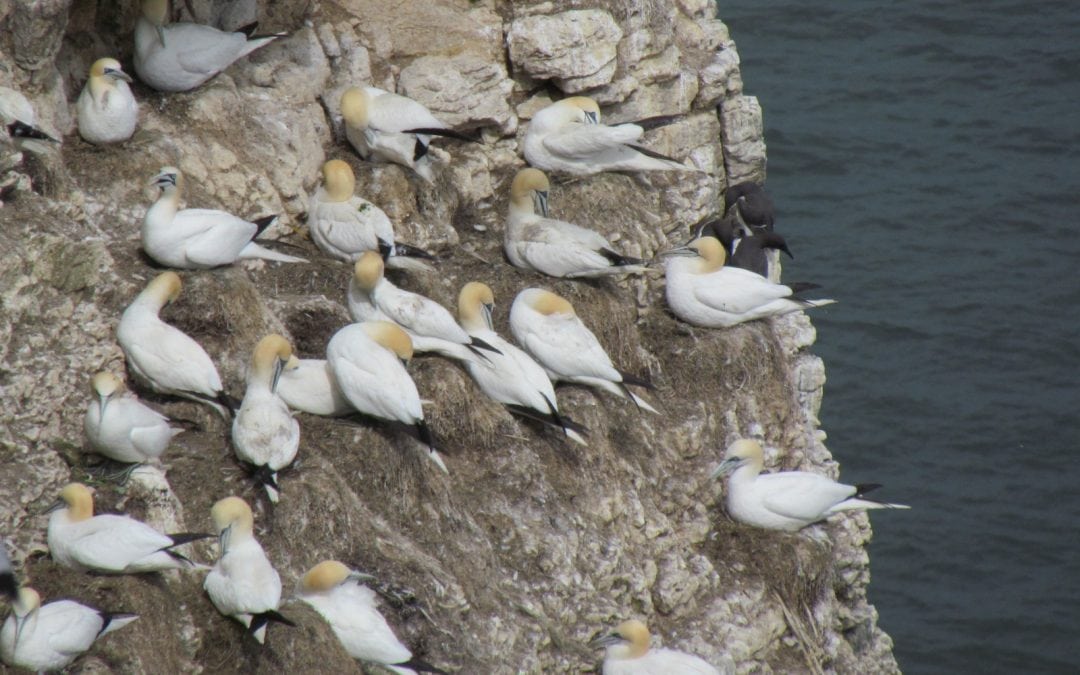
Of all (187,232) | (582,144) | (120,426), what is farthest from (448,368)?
(582,144)

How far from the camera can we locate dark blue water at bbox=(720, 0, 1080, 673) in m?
13.8

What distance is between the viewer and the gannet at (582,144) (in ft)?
33.5

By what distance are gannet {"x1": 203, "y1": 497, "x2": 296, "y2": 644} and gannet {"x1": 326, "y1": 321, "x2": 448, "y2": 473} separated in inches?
41.4

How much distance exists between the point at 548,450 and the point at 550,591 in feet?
2.63

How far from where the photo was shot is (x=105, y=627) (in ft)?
20.9

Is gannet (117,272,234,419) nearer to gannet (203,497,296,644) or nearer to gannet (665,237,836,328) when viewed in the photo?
gannet (203,497,296,644)

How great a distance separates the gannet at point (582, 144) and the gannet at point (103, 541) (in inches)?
170

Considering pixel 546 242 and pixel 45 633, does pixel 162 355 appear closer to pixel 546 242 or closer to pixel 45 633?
pixel 45 633

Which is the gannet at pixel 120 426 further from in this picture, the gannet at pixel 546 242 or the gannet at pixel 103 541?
the gannet at pixel 546 242

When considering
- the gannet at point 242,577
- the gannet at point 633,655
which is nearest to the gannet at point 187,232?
the gannet at point 242,577

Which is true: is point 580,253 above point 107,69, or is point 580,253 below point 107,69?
below

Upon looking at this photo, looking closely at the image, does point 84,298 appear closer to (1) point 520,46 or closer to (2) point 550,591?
(2) point 550,591

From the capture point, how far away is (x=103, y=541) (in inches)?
264

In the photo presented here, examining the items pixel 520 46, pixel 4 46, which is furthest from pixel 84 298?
pixel 520 46
